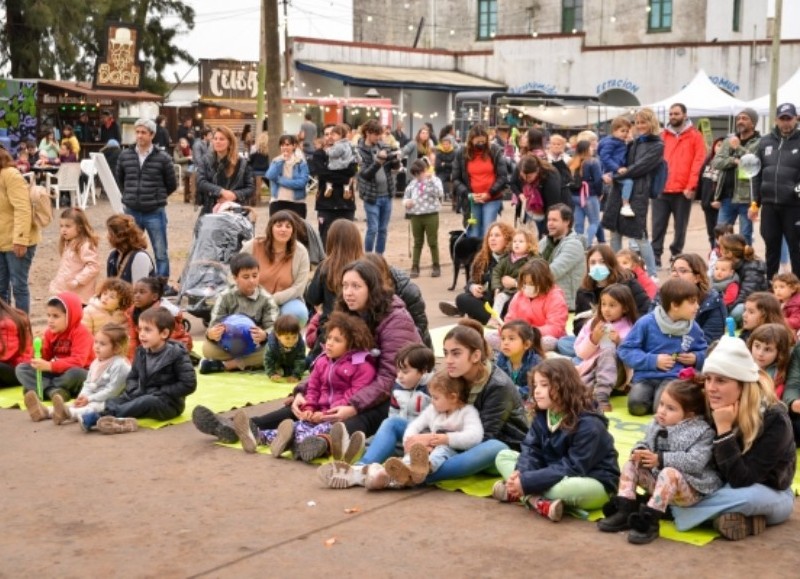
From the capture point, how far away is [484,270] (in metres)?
10.7

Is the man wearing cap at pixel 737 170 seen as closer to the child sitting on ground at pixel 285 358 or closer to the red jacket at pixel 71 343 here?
the child sitting on ground at pixel 285 358

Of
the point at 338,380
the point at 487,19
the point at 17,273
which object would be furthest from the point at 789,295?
the point at 487,19

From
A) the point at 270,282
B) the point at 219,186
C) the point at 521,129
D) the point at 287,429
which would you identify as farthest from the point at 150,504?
the point at 521,129

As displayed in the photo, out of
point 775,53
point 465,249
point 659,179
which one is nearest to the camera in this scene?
point 465,249

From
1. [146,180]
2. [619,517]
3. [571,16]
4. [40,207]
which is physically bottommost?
[619,517]

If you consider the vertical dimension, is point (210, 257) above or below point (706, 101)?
below

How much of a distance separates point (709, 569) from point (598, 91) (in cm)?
3992

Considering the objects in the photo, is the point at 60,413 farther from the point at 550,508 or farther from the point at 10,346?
the point at 550,508

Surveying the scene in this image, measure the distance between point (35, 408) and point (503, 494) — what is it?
→ 3.40m

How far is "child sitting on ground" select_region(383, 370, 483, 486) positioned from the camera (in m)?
6.19

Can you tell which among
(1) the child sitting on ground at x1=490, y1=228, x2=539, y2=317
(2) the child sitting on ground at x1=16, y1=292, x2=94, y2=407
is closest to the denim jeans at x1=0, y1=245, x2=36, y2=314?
(2) the child sitting on ground at x1=16, y1=292, x2=94, y2=407

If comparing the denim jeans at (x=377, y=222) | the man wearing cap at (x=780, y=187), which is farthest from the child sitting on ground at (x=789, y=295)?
the denim jeans at (x=377, y=222)

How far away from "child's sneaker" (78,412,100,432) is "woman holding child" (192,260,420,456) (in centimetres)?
79

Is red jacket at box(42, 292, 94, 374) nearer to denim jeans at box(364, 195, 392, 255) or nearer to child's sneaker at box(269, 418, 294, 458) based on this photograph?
child's sneaker at box(269, 418, 294, 458)
